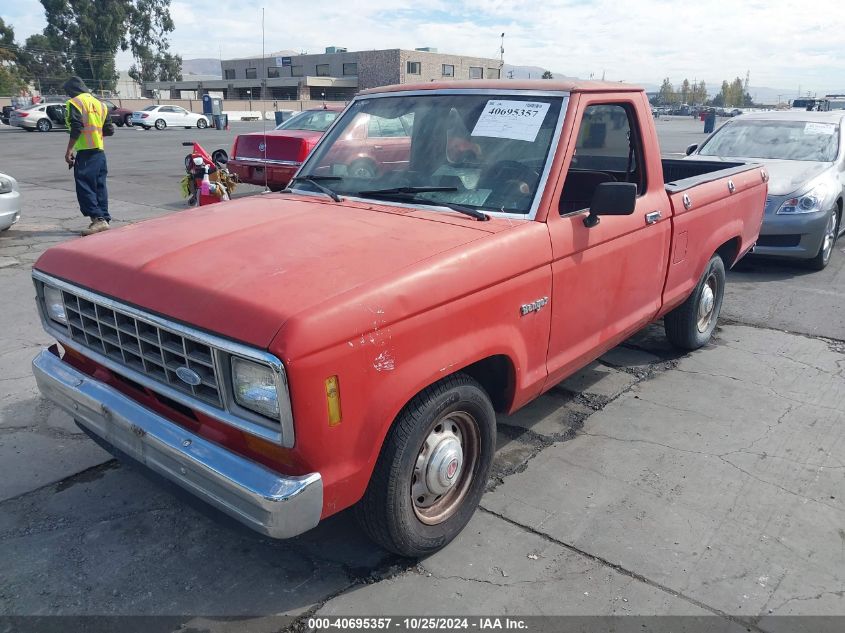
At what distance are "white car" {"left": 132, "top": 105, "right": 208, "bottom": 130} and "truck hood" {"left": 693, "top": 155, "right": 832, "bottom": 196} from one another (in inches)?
1409

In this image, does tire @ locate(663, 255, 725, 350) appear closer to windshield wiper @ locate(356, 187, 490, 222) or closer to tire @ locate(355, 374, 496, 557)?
windshield wiper @ locate(356, 187, 490, 222)

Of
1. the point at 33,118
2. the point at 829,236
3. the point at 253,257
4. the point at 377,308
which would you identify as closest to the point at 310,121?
the point at 829,236

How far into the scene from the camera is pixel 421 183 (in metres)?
3.54

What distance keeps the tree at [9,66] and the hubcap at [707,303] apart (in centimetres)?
6225

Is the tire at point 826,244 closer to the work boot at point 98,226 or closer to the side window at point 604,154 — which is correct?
the side window at point 604,154

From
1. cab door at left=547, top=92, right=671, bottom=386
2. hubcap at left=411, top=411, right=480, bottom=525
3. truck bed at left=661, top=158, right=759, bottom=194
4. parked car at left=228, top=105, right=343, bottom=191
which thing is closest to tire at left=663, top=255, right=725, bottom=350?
truck bed at left=661, top=158, right=759, bottom=194

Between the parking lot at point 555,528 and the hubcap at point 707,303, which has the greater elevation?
the hubcap at point 707,303

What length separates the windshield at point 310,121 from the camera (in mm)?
12312

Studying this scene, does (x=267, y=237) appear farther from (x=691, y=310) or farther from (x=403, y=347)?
(x=691, y=310)

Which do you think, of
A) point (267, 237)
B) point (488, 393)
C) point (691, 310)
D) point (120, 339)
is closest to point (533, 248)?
point (488, 393)

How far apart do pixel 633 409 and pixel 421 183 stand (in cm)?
209

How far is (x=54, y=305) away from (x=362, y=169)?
1.72 m

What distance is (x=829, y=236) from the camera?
7.80 m

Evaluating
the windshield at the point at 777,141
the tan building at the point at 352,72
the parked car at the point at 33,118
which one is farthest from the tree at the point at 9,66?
the windshield at the point at 777,141
